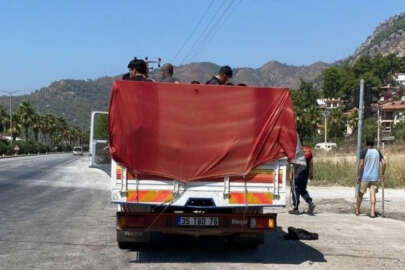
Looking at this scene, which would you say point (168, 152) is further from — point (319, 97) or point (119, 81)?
point (319, 97)

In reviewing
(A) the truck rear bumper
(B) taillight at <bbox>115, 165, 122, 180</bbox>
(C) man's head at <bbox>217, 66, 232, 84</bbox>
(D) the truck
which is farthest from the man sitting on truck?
(A) the truck rear bumper

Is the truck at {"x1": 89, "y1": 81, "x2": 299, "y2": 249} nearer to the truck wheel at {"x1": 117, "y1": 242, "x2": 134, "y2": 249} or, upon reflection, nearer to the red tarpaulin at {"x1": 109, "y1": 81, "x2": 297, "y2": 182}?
the red tarpaulin at {"x1": 109, "y1": 81, "x2": 297, "y2": 182}

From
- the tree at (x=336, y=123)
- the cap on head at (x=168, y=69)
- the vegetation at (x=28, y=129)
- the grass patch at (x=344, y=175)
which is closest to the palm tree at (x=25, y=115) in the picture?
the vegetation at (x=28, y=129)

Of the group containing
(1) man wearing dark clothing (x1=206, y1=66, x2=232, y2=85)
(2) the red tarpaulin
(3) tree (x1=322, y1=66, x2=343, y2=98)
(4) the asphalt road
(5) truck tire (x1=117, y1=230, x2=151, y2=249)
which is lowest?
(4) the asphalt road

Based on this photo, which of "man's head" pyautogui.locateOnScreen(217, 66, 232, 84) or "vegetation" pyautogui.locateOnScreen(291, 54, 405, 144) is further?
"vegetation" pyautogui.locateOnScreen(291, 54, 405, 144)

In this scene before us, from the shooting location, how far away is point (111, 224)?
39.4 feet

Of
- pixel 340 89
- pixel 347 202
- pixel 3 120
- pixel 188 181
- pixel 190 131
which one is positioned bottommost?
pixel 347 202

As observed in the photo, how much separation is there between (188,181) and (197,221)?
60 centimetres

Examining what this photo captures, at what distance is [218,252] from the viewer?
9117 mm

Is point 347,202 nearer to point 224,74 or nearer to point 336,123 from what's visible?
point 224,74

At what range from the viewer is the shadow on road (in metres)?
8.51

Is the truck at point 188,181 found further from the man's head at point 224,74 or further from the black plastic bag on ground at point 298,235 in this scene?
the black plastic bag on ground at point 298,235

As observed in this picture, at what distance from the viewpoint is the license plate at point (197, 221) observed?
27.1 feet

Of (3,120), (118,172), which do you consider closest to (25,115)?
(3,120)
